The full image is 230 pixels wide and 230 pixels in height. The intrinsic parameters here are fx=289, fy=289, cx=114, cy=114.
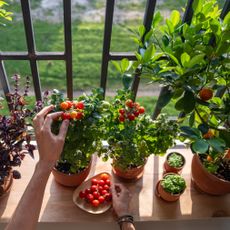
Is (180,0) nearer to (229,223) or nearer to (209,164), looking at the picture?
(209,164)

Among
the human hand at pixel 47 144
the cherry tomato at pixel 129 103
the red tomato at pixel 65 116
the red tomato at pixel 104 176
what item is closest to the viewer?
the human hand at pixel 47 144

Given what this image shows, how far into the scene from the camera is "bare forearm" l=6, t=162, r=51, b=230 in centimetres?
88

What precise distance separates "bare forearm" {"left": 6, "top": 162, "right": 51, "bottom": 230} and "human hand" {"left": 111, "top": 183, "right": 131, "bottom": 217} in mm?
456

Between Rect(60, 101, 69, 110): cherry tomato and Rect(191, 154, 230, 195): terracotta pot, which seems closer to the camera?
Rect(60, 101, 69, 110): cherry tomato

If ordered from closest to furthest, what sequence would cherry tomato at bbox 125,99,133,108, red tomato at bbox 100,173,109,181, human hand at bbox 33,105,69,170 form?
1. human hand at bbox 33,105,69,170
2. cherry tomato at bbox 125,99,133,108
3. red tomato at bbox 100,173,109,181

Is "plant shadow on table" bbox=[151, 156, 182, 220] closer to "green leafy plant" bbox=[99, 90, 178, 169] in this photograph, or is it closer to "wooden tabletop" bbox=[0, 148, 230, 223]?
"wooden tabletop" bbox=[0, 148, 230, 223]

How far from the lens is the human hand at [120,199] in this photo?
127cm

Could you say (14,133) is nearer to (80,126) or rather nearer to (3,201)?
(80,126)

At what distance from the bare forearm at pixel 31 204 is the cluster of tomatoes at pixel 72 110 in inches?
8.9

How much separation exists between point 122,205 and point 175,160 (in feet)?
1.15

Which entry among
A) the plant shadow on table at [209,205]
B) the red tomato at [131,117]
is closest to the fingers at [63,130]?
the red tomato at [131,117]

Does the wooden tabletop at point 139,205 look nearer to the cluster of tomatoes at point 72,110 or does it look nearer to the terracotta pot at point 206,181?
the terracotta pot at point 206,181

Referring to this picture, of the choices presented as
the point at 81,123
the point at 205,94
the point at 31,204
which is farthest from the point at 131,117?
the point at 31,204

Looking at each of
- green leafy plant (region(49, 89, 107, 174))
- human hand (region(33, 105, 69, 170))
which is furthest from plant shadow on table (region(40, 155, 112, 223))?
human hand (region(33, 105, 69, 170))
